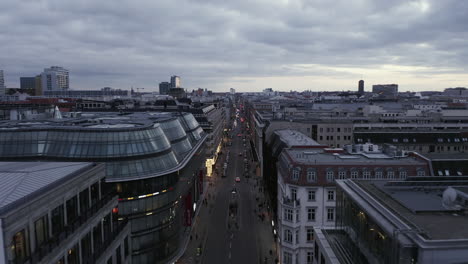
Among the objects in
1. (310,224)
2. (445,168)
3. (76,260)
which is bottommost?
(310,224)

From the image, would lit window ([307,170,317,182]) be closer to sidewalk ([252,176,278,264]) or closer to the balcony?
the balcony

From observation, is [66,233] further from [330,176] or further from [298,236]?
[330,176]

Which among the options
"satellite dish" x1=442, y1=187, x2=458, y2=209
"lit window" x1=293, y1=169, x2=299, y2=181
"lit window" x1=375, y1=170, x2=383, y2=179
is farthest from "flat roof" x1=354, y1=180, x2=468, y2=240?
"lit window" x1=293, y1=169, x2=299, y2=181

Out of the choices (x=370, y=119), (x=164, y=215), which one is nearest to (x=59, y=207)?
(x=164, y=215)

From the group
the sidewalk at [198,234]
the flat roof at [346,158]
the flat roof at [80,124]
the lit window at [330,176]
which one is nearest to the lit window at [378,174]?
the flat roof at [346,158]

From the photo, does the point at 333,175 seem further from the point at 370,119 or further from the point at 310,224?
the point at 370,119

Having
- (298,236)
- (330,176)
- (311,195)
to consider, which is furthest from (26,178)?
(330,176)
